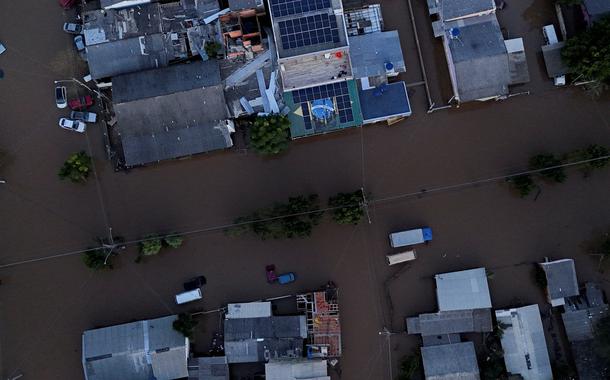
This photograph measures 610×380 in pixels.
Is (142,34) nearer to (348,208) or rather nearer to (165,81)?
(165,81)

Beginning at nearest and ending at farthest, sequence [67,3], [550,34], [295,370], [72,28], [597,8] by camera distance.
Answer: [295,370] < [597,8] < [72,28] < [67,3] < [550,34]

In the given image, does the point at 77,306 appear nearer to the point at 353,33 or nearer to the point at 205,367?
the point at 205,367

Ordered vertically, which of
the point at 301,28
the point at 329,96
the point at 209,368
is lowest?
the point at 209,368

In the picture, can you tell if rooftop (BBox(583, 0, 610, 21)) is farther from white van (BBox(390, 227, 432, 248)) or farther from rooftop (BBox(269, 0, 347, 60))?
white van (BBox(390, 227, 432, 248))

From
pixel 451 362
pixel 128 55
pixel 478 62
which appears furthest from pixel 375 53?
pixel 451 362

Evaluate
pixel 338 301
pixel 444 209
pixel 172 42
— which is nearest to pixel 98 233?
pixel 172 42

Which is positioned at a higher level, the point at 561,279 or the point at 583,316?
the point at 561,279
